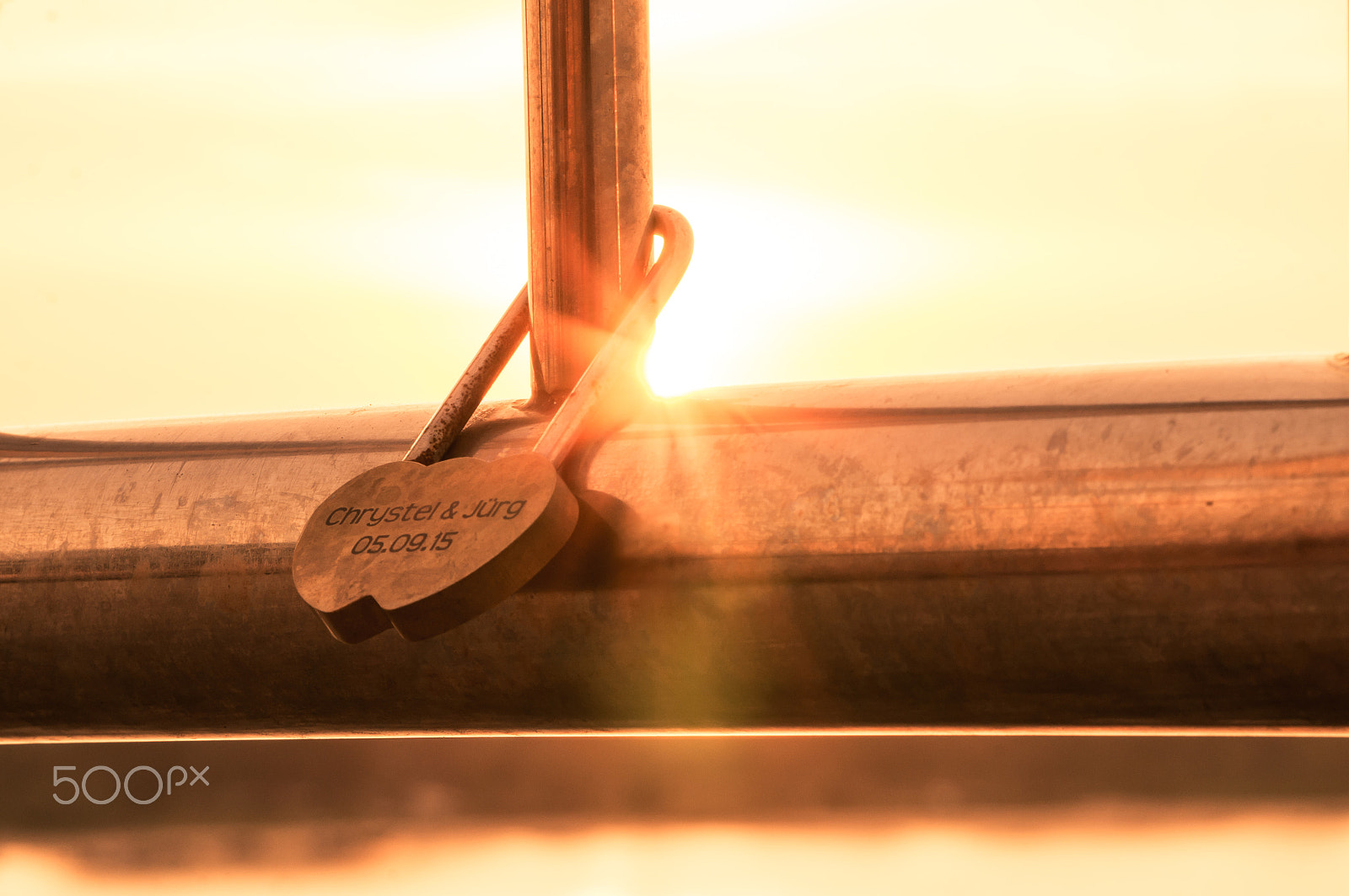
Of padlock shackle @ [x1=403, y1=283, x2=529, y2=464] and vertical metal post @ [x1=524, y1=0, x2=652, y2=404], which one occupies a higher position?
vertical metal post @ [x1=524, y1=0, x2=652, y2=404]

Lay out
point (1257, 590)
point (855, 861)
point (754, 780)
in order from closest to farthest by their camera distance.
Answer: point (1257, 590), point (855, 861), point (754, 780)

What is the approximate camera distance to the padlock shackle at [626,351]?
178 millimetres

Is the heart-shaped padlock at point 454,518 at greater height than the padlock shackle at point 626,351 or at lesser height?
lesser

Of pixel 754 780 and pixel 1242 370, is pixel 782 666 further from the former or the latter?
pixel 754 780

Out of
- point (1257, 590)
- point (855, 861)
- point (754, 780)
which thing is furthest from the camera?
point (754, 780)

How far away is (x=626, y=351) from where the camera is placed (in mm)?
191

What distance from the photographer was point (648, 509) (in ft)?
0.53

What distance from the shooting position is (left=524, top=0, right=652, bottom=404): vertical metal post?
203 mm

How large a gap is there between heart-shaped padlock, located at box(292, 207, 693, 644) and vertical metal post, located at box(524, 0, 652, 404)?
0.01 metres

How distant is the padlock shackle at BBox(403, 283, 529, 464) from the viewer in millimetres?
192

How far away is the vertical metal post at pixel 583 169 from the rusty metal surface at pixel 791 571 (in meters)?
0.03

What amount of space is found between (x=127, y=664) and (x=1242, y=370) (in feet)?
0.57

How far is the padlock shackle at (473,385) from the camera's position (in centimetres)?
19

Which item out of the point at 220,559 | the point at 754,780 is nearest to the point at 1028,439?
the point at 220,559
